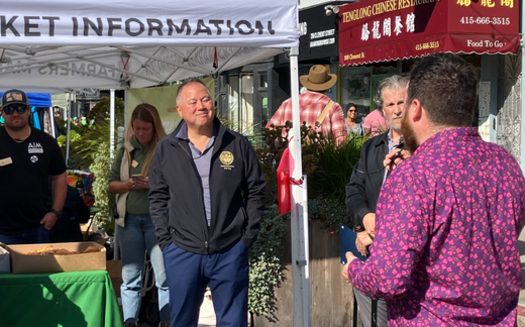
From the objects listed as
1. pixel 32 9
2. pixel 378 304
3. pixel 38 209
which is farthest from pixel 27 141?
pixel 378 304

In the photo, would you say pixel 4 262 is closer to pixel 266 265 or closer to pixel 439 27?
pixel 266 265

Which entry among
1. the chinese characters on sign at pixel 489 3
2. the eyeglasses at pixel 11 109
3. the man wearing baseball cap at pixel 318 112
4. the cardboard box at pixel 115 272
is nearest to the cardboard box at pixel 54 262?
the eyeglasses at pixel 11 109

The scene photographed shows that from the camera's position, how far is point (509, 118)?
36.3 feet

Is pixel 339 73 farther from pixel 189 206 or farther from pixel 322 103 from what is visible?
pixel 189 206

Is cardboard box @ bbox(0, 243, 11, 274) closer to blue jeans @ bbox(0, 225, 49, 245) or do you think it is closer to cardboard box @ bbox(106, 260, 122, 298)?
blue jeans @ bbox(0, 225, 49, 245)

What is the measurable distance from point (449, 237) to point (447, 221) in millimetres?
57

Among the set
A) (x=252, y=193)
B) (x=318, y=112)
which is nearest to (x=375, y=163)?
(x=252, y=193)

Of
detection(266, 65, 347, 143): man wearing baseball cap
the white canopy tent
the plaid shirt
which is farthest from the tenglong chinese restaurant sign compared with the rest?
the white canopy tent

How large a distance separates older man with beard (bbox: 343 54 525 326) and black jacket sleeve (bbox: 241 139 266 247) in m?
1.78

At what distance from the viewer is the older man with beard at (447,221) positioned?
6.98ft

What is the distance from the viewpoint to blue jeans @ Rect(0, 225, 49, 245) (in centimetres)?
507

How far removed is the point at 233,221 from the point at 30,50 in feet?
10.8

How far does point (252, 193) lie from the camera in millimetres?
4160

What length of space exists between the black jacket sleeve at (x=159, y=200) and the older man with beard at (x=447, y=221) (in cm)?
200
